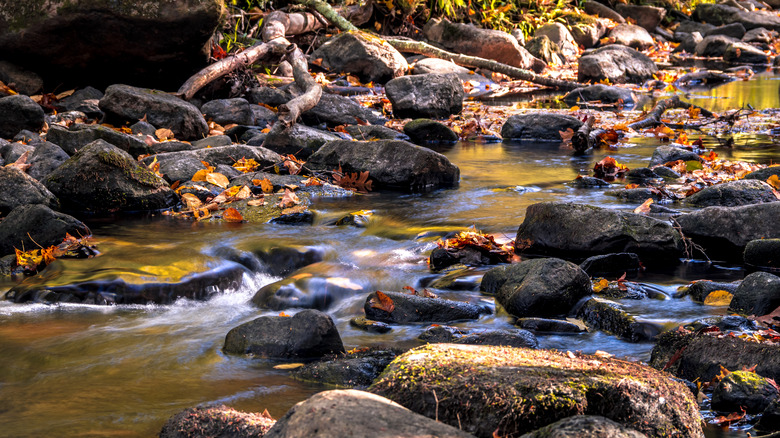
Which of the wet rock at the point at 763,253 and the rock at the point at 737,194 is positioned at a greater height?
the rock at the point at 737,194

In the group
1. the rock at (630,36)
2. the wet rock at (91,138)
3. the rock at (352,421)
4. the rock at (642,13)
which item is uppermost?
the rock at (642,13)

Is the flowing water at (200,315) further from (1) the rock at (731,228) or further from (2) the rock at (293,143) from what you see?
(2) the rock at (293,143)

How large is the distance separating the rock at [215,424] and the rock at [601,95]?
12.0 m

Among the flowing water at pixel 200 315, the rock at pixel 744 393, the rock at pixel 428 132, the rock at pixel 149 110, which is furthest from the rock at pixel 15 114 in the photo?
the rock at pixel 744 393

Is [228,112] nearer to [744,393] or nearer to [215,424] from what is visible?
[215,424]

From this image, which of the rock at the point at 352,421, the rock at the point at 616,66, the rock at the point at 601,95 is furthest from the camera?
the rock at the point at 616,66

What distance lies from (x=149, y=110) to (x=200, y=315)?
4806 mm

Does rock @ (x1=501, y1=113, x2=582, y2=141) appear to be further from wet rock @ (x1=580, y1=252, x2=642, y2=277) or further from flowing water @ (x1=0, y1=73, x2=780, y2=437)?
wet rock @ (x1=580, y1=252, x2=642, y2=277)

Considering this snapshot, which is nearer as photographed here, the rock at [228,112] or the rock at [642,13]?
the rock at [228,112]

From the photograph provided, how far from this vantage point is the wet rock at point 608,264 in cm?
419

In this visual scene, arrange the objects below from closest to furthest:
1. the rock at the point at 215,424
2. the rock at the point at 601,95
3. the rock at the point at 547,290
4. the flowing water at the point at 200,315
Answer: the rock at the point at 215,424, the flowing water at the point at 200,315, the rock at the point at 547,290, the rock at the point at 601,95

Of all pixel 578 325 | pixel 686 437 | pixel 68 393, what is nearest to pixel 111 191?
pixel 68 393

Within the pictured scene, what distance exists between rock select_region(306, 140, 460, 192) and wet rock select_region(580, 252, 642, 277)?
2.79 m

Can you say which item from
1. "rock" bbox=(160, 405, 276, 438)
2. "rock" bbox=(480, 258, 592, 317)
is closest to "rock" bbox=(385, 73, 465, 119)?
"rock" bbox=(480, 258, 592, 317)
